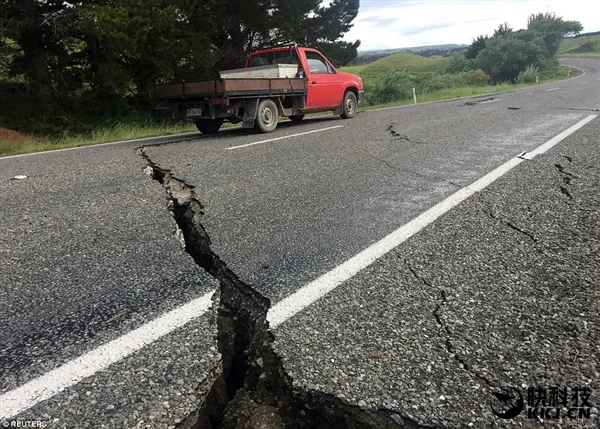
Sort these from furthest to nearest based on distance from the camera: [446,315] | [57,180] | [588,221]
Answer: [57,180]
[588,221]
[446,315]

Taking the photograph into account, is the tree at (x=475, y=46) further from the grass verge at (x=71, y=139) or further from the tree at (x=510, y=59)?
the grass verge at (x=71, y=139)

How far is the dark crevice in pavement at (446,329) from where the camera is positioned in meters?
1.77

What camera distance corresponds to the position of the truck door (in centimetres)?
1016

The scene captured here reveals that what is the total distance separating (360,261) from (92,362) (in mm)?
1586

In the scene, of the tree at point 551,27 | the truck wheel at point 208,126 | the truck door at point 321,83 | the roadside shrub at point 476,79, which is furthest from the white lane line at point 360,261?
the tree at point 551,27

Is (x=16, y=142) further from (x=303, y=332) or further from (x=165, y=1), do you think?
A: (x=303, y=332)

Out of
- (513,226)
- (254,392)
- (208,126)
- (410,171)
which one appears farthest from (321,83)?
(254,392)

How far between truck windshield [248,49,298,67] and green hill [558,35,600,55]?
359ft

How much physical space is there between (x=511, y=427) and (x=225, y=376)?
3.76 feet

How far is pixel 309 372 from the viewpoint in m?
1.83

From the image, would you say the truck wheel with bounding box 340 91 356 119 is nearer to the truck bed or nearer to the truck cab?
the truck cab

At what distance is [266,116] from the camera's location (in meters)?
9.12

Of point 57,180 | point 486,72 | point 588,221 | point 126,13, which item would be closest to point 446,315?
point 588,221

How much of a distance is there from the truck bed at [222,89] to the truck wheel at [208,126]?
101 cm
